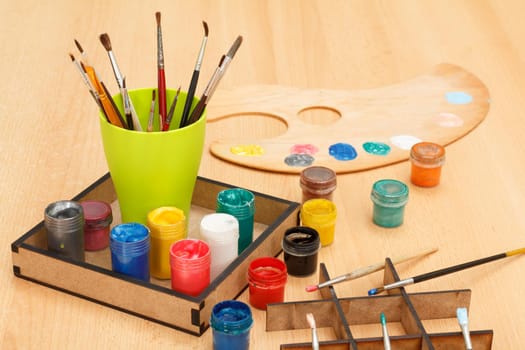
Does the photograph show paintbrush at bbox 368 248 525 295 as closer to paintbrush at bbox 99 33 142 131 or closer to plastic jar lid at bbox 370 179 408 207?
plastic jar lid at bbox 370 179 408 207

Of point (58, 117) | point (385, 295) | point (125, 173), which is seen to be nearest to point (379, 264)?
point (385, 295)

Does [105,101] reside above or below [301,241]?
above

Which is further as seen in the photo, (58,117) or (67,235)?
(58,117)

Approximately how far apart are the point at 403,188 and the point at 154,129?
341 mm

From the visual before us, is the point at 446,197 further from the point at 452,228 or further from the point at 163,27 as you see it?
the point at 163,27

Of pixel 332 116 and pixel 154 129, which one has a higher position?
pixel 154 129

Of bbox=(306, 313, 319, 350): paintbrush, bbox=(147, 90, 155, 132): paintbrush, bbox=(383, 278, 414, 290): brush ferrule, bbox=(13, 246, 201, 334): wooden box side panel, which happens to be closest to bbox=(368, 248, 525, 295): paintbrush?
bbox=(383, 278, 414, 290): brush ferrule

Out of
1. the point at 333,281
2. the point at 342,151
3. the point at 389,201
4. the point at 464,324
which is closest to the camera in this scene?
the point at 464,324

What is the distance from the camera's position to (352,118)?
155 centimetres

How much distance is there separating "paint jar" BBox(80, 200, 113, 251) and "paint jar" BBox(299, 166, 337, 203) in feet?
0.86

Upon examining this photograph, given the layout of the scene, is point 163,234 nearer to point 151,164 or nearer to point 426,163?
point 151,164

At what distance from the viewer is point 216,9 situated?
1.94m

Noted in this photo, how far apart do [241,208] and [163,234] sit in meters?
0.11

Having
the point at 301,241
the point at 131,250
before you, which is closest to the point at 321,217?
the point at 301,241
